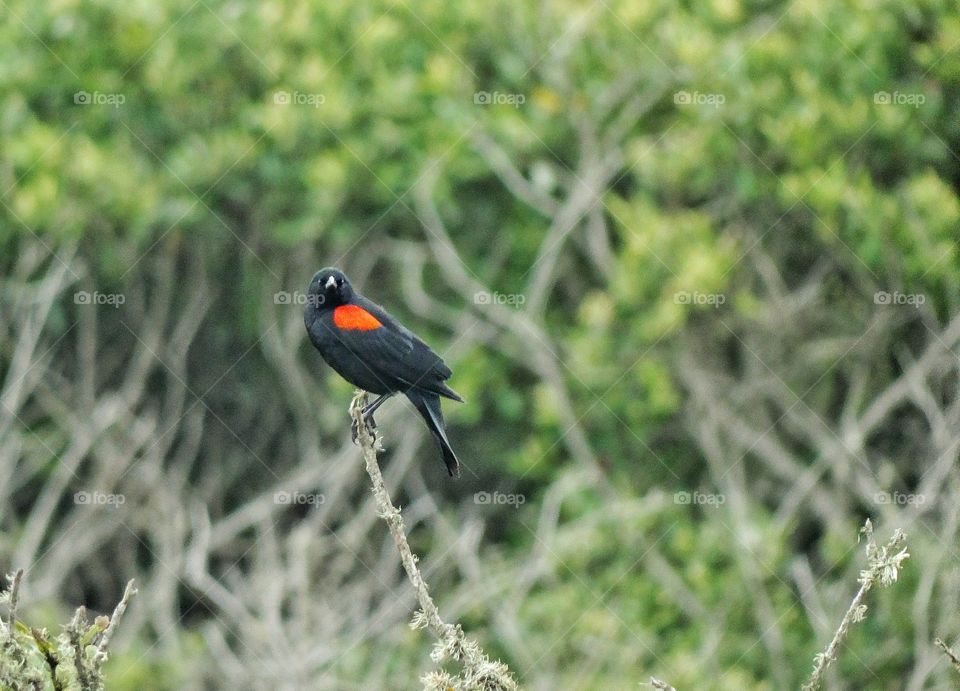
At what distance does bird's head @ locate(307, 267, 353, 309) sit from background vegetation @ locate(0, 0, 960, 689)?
7.04 feet

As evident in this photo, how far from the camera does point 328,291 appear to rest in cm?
434

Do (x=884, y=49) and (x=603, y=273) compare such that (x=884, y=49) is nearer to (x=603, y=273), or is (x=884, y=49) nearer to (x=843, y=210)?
(x=843, y=210)

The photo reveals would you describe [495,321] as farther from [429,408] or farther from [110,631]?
[110,631]

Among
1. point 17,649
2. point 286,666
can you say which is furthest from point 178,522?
point 17,649

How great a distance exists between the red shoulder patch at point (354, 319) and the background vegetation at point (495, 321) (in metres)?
2.20

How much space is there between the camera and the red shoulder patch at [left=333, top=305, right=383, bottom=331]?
421 centimetres

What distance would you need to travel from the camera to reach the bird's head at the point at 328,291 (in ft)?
14.2

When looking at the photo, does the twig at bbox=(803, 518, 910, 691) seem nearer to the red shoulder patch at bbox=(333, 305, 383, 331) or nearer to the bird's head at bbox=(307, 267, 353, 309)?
the red shoulder patch at bbox=(333, 305, 383, 331)

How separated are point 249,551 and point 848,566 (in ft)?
11.0

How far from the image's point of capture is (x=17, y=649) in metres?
1.91

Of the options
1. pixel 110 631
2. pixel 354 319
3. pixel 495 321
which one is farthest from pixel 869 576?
pixel 495 321

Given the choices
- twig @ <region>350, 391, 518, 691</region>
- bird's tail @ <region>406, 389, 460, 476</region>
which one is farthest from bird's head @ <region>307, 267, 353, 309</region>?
twig @ <region>350, 391, 518, 691</region>

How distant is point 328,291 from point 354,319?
0.58 feet

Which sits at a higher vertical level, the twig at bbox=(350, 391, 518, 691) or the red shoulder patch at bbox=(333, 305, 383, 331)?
the red shoulder patch at bbox=(333, 305, 383, 331)
